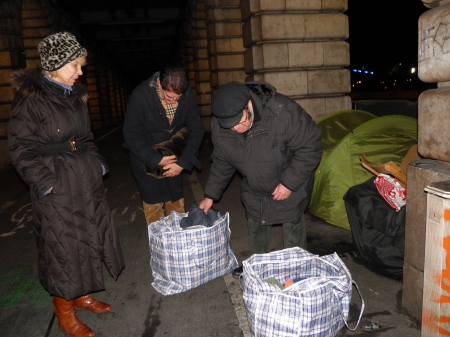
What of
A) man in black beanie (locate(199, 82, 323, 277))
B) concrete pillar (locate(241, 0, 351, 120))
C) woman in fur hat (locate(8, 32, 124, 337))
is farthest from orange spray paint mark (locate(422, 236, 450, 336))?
concrete pillar (locate(241, 0, 351, 120))

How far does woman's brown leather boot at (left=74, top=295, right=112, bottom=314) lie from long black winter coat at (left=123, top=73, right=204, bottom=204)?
3.71 feet

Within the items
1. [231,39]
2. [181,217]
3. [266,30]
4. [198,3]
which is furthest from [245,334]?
[198,3]

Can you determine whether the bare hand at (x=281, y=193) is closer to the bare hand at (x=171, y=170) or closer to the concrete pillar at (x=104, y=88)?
the bare hand at (x=171, y=170)

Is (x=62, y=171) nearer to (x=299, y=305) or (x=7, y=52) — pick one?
(x=299, y=305)

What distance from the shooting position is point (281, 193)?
2.91 metres

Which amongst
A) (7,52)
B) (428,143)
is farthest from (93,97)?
(428,143)

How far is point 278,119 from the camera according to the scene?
273cm

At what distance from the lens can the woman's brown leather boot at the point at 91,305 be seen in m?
3.07

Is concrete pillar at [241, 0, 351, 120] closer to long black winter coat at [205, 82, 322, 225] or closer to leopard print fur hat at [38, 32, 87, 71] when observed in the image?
long black winter coat at [205, 82, 322, 225]

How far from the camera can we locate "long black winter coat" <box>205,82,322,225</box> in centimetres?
274

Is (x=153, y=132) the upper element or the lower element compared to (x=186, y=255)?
upper

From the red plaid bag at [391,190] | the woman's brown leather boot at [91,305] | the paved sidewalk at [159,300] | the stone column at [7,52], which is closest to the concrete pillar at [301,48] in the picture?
the paved sidewalk at [159,300]

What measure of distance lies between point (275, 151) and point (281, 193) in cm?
35

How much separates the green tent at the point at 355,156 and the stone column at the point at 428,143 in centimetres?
170
